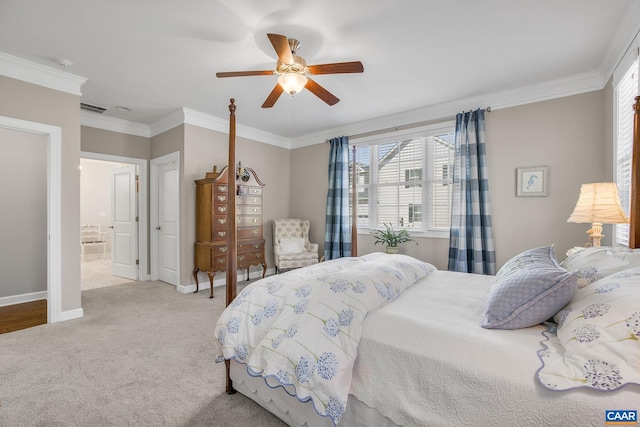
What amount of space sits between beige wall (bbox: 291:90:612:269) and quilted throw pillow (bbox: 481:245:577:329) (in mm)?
2595

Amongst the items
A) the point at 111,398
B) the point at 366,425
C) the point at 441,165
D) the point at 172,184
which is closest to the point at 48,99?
the point at 172,184

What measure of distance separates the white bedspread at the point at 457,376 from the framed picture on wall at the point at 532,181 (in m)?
2.61

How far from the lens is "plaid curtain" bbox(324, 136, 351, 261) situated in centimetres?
493

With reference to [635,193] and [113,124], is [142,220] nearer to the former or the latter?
[113,124]

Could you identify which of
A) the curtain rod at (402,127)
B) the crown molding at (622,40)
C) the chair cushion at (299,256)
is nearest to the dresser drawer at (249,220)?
the chair cushion at (299,256)

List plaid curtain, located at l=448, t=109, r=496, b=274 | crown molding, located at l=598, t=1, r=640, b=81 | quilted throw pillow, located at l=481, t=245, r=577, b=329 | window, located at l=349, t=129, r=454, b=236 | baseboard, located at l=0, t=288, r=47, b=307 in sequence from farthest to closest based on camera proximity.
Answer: window, located at l=349, t=129, r=454, b=236
baseboard, located at l=0, t=288, r=47, b=307
plaid curtain, located at l=448, t=109, r=496, b=274
crown molding, located at l=598, t=1, r=640, b=81
quilted throw pillow, located at l=481, t=245, r=577, b=329

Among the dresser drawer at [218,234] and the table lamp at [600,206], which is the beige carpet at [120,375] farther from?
the table lamp at [600,206]

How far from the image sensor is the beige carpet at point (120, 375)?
1.75 m

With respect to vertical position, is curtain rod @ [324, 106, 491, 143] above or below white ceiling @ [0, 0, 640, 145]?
below

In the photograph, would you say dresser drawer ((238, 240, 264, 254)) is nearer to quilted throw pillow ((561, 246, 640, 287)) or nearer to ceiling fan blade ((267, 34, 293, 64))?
ceiling fan blade ((267, 34, 293, 64))

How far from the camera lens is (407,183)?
4.54 metres

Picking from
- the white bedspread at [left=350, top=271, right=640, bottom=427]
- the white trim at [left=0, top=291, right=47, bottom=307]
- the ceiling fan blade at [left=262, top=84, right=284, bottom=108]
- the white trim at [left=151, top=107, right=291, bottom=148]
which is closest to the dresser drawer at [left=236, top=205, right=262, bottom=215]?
the white trim at [left=151, top=107, right=291, bottom=148]

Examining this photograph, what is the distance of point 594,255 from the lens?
1.67m

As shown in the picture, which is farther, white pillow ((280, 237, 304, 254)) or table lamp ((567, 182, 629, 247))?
white pillow ((280, 237, 304, 254))
